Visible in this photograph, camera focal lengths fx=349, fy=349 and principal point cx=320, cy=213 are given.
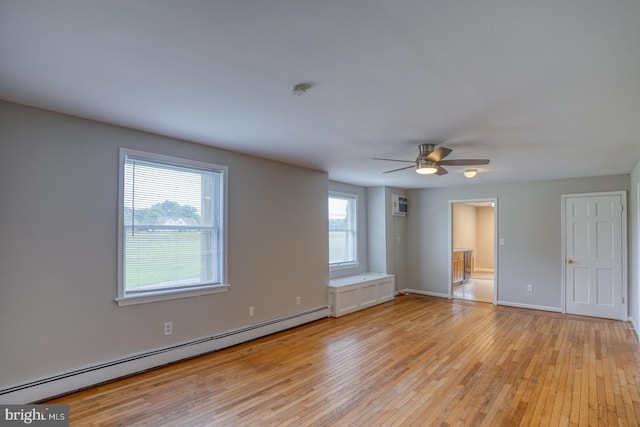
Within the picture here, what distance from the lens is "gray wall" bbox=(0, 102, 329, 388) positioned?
2.69 metres

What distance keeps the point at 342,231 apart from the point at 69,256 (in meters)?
4.58

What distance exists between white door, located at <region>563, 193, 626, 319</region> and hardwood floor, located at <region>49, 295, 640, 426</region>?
839mm

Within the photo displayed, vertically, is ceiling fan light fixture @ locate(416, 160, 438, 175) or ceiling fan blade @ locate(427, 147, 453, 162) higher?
ceiling fan blade @ locate(427, 147, 453, 162)

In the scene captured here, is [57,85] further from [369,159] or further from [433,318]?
[433,318]

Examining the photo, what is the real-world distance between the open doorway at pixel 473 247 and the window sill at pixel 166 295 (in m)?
5.69

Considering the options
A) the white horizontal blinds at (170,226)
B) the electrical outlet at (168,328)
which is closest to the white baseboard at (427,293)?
the white horizontal blinds at (170,226)

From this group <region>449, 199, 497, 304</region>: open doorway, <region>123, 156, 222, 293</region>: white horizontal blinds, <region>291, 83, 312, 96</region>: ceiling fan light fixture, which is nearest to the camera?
<region>291, 83, 312, 96</region>: ceiling fan light fixture

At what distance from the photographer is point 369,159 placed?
4598 millimetres

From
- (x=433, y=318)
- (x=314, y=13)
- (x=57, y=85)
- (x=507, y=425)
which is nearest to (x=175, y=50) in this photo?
(x=314, y=13)

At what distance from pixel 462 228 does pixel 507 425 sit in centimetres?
858

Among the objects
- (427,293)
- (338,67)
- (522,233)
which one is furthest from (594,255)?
(338,67)

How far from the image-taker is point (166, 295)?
3578mm

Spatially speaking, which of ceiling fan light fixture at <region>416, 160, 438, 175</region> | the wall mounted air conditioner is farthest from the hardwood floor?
the wall mounted air conditioner

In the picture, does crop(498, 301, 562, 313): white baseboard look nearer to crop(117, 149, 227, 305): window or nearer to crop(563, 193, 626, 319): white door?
crop(563, 193, 626, 319): white door
